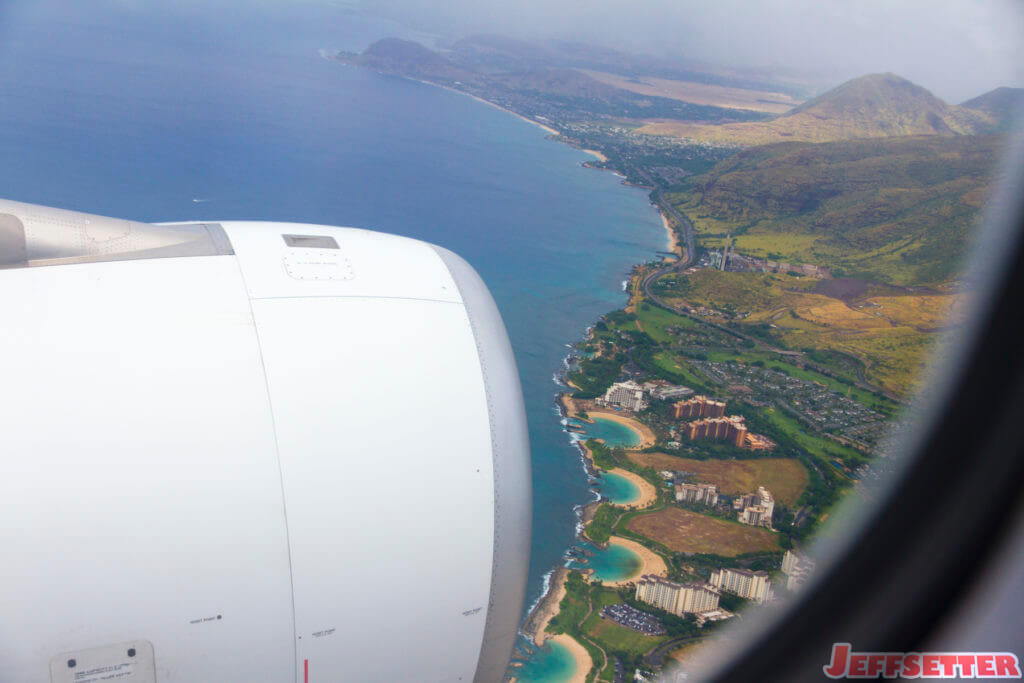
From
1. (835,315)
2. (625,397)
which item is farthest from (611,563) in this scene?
(835,315)

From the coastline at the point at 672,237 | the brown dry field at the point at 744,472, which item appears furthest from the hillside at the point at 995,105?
the brown dry field at the point at 744,472

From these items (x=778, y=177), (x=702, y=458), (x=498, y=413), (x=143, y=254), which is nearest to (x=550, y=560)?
(x=702, y=458)

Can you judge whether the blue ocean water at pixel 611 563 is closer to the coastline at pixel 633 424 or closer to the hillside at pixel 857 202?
the coastline at pixel 633 424

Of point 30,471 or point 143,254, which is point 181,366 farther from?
point 143,254

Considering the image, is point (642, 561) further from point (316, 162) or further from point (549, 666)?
point (316, 162)

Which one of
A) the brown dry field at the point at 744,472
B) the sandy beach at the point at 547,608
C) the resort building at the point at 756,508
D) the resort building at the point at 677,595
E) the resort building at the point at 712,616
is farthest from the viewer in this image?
the brown dry field at the point at 744,472

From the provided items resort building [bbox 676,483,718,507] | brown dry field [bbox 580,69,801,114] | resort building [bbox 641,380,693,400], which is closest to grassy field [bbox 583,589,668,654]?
resort building [bbox 676,483,718,507]
